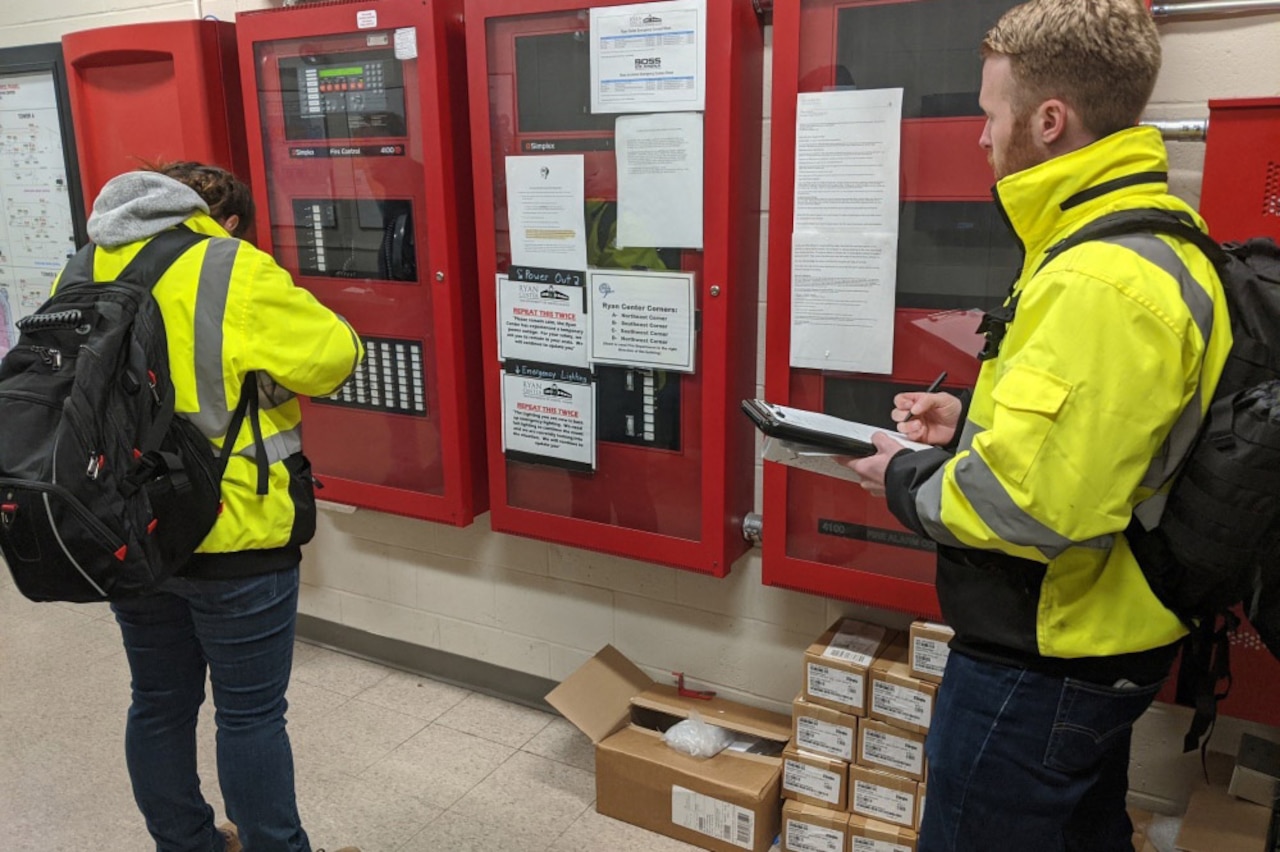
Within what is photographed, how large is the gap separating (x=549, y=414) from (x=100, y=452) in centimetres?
109

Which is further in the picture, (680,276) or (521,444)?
(521,444)

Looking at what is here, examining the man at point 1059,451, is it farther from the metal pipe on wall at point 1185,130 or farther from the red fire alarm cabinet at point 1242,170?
the metal pipe on wall at point 1185,130

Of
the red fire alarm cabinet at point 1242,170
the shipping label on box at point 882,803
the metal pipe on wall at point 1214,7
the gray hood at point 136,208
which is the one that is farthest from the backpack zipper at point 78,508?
the metal pipe on wall at point 1214,7

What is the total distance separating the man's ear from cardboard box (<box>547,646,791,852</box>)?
150cm

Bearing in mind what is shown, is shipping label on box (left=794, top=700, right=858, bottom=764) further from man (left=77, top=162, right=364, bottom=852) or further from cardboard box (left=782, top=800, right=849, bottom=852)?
man (left=77, top=162, right=364, bottom=852)

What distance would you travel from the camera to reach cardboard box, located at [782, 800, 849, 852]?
2074mm

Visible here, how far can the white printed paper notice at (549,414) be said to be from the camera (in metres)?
2.34

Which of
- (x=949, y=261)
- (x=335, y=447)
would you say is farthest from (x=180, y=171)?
(x=949, y=261)

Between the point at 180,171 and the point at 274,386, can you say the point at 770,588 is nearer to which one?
the point at 274,386

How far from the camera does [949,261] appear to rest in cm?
190

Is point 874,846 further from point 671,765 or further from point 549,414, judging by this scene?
point 549,414

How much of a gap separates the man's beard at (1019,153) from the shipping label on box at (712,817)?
1489 mm

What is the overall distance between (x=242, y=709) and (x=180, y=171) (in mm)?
964

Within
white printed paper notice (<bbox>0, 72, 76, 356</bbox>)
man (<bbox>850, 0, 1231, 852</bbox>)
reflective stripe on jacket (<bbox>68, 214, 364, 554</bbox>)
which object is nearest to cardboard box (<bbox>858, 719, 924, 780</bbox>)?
man (<bbox>850, 0, 1231, 852</bbox>)
